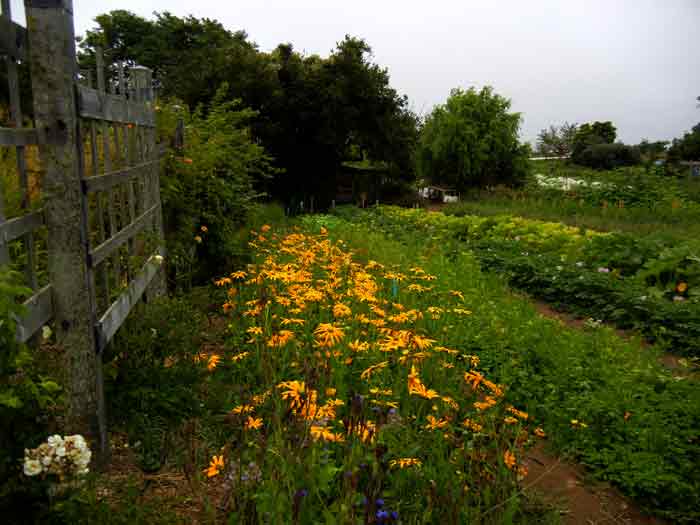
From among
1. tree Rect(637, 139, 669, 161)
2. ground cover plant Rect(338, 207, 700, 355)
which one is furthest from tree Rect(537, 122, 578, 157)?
ground cover plant Rect(338, 207, 700, 355)

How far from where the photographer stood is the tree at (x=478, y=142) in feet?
67.5

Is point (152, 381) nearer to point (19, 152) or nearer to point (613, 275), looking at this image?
point (19, 152)

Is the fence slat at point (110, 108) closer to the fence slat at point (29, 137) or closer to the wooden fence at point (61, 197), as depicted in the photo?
the wooden fence at point (61, 197)

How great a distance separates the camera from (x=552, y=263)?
7.26 meters

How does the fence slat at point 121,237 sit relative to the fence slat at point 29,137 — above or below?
below

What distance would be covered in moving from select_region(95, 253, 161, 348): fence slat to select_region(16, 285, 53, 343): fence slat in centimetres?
25

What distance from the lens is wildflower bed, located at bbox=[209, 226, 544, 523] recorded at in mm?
1928

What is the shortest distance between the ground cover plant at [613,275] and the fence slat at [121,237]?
4467 mm

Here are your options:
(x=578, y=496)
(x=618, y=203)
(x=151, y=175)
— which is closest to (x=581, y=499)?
(x=578, y=496)

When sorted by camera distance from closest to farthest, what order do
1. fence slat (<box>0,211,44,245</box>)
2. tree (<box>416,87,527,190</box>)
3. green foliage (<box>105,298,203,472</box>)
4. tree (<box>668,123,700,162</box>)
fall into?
fence slat (<box>0,211,44,245</box>), green foliage (<box>105,298,203,472</box>), tree (<box>416,87,527,190</box>), tree (<box>668,123,700,162</box>)

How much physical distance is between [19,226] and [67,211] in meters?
0.30

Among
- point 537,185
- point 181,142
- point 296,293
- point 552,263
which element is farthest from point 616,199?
point 296,293

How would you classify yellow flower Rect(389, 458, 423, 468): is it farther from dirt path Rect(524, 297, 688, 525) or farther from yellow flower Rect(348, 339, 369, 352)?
dirt path Rect(524, 297, 688, 525)

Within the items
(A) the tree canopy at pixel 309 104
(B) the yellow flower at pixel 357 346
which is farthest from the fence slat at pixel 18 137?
(A) the tree canopy at pixel 309 104
